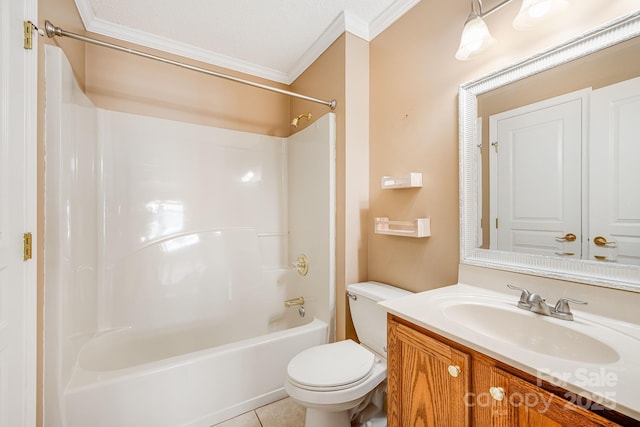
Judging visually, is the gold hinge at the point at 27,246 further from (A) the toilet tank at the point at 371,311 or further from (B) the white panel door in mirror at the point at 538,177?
(B) the white panel door in mirror at the point at 538,177

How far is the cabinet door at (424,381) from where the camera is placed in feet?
2.48

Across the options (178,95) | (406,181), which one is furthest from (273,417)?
(178,95)

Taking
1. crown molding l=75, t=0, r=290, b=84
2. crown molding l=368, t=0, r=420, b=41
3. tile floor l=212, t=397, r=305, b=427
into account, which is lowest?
tile floor l=212, t=397, r=305, b=427

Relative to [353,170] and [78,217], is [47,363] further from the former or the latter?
[353,170]

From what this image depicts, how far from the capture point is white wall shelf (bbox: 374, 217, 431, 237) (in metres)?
1.40

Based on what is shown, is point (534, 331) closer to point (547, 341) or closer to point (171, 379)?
point (547, 341)

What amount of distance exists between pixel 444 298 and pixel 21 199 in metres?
1.65

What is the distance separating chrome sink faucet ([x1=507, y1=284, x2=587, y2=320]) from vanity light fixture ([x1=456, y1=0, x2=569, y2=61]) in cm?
101

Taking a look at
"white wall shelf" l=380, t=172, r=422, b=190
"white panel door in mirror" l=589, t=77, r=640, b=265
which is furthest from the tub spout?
"white panel door in mirror" l=589, t=77, r=640, b=265

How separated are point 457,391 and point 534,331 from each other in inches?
15.0

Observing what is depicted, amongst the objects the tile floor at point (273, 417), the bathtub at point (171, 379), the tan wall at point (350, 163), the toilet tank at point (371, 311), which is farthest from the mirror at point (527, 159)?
the tile floor at point (273, 417)

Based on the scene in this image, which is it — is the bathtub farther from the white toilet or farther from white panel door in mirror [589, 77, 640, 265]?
white panel door in mirror [589, 77, 640, 265]

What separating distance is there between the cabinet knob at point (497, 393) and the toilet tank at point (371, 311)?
2.39 ft

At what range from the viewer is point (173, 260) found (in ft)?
6.57
